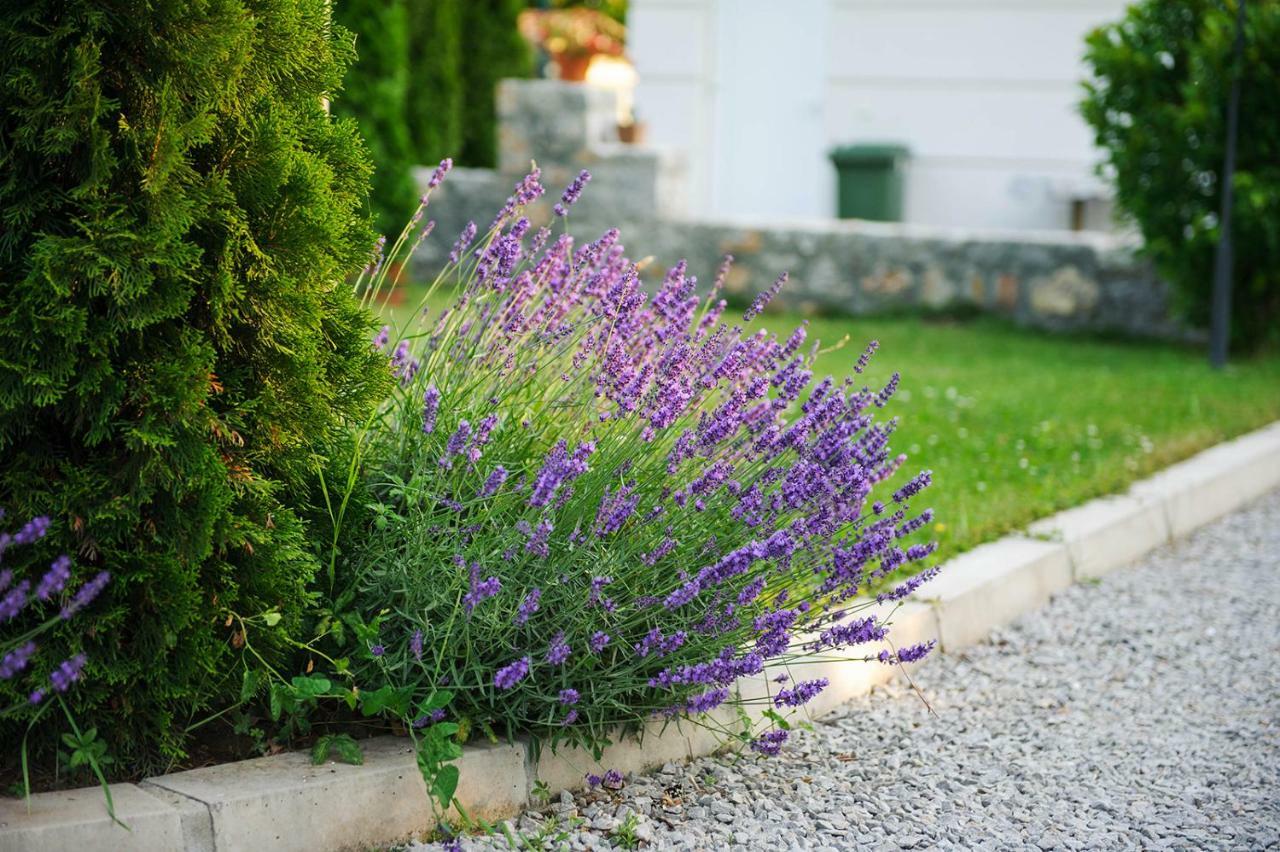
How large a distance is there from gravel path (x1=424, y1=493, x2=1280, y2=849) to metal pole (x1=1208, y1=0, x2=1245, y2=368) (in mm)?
4096

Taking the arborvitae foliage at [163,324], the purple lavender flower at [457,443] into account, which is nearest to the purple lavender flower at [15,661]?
the arborvitae foliage at [163,324]

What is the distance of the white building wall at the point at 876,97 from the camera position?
11992 mm

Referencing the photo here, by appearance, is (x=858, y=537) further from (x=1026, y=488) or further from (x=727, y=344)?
(x=1026, y=488)

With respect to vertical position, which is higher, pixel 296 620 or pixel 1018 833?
pixel 296 620

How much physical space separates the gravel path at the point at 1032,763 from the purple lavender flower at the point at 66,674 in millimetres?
720

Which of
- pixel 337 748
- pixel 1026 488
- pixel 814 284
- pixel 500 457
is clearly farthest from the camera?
pixel 814 284

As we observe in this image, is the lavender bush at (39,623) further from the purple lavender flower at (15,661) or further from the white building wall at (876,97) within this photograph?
the white building wall at (876,97)

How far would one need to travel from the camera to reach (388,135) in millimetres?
8656

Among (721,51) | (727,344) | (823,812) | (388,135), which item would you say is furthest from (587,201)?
(823,812)

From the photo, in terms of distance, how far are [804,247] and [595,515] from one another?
7126mm

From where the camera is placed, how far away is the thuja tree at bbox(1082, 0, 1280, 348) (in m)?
7.75

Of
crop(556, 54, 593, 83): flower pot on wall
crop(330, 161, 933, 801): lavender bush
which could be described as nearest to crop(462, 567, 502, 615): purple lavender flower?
crop(330, 161, 933, 801): lavender bush

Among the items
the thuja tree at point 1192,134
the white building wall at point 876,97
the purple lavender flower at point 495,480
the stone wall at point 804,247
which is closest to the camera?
the purple lavender flower at point 495,480

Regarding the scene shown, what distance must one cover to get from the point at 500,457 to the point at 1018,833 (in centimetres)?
123
